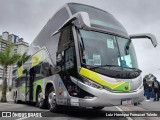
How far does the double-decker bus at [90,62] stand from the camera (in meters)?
A: 8.12

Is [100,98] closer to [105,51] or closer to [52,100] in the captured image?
[105,51]

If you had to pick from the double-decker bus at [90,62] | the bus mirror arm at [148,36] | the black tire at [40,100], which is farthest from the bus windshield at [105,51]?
the black tire at [40,100]

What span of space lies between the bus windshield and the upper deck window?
384 mm

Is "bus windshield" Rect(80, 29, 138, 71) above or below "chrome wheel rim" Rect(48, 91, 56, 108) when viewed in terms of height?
above

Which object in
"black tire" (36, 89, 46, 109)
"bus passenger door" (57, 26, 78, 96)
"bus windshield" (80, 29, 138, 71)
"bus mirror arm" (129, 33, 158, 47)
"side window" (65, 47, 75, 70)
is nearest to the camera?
"bus windshield" (80, 29, 138, 71)

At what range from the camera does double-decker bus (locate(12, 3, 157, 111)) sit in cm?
812

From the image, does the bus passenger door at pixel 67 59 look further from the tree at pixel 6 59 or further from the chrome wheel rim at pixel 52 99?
the tree at pixel 6 59

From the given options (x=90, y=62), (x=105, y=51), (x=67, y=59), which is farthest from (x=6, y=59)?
(x=90, y=62)

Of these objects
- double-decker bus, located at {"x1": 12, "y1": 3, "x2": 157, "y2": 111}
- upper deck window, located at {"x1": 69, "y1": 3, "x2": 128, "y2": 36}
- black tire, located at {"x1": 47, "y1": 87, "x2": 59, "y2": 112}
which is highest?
upper deck window, located at {"x1": 69, "y1": 3, "x2": 128, "y2": 36}

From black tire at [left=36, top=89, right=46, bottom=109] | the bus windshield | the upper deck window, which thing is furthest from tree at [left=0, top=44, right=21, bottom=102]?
the bus windshield

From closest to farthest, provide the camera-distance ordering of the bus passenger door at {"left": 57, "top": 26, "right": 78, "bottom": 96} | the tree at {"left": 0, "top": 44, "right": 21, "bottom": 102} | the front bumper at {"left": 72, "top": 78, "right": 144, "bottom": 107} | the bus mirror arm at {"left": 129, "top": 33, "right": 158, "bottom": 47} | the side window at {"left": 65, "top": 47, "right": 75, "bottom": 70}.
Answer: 1. the front bumper at {"left": 72, "top": 78, "right": 144, "bottom": 107}
2. the bus passenger door at {"left": 57, "top": 26, "right": 78, "bottom": 96}
3. the side window at {"left": 65, "top": 47, "right": 75, "bottom": 70}
4. the bus mirror arm at {"left": 129, "top": 33, "right": 158, "bottom": 47}
5. the tree at {"left": 0, "top": 44, "right": 21, "bottom": 102}

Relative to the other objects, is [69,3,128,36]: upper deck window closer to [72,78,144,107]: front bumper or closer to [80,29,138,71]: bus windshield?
[80,29,138,71]: bus windshield

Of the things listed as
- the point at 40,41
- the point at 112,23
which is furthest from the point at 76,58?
the point at 40,41

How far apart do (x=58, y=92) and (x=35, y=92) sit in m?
3.86
